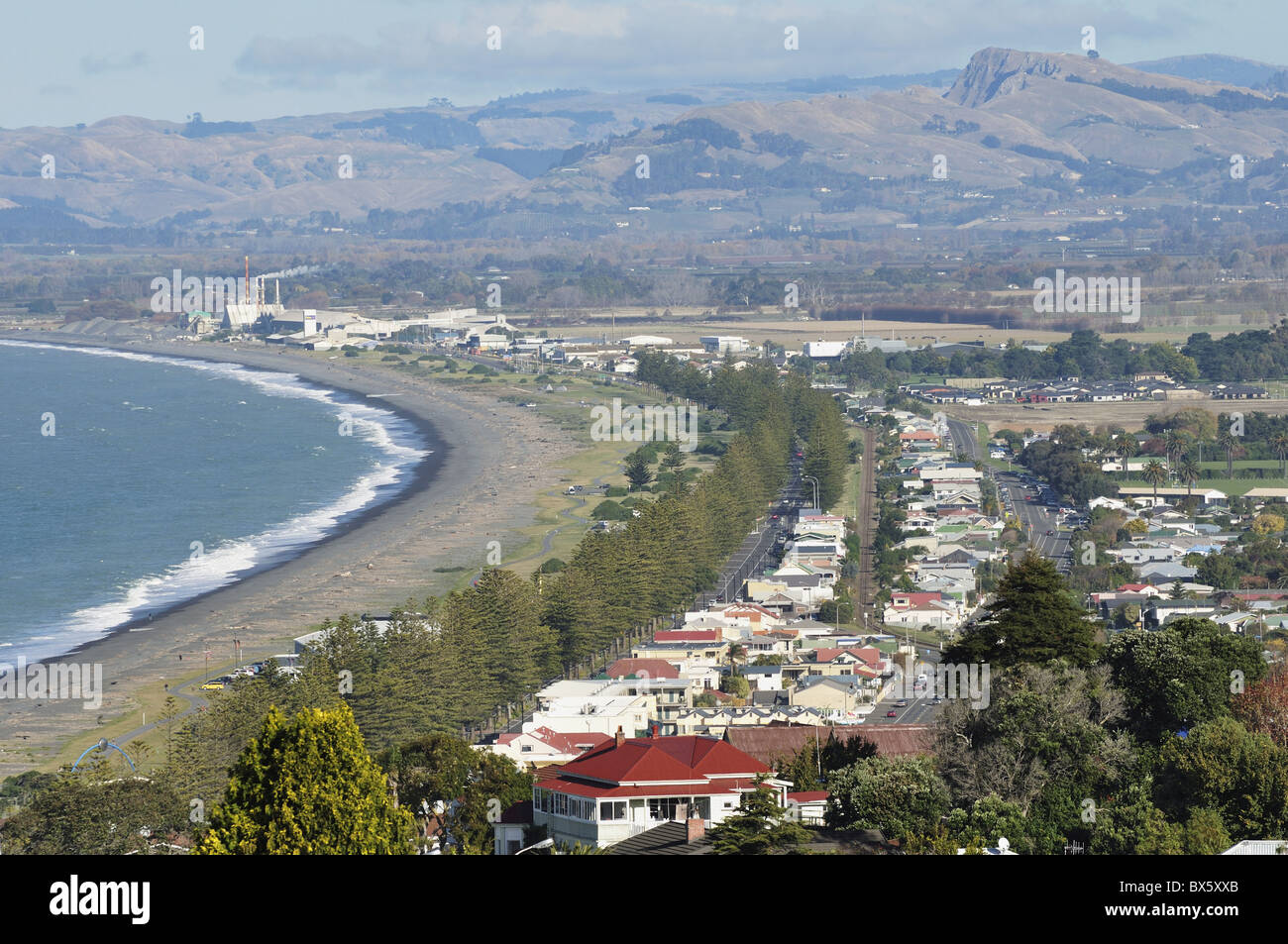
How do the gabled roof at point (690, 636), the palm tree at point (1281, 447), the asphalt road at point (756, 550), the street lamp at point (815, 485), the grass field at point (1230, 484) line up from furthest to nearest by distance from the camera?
1. the palm tree at point (1281, 447)
2. the grass field at point (1230, 484)
3. the street lamp at point (815, 485)
4. the asphalt road at point (756, 550)
5. the gabled roof at point (690, 636)

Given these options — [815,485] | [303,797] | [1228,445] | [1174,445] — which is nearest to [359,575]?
[815,485]

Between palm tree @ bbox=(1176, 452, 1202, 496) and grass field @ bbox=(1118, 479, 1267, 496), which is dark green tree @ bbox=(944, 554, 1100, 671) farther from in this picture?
grass field @ bbox=(1118, 479, 1267, 496)

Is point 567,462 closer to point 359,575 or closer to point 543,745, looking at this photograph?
point 359,575

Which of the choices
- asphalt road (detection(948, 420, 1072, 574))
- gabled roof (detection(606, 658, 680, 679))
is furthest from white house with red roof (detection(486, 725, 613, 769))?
asphalt road (detection(948, 420, 1072, 574))

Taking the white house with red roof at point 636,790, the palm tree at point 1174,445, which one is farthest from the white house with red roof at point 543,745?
the palm tree at point 1174,445

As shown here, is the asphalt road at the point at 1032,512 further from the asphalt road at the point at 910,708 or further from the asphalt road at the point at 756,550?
the asphalt road at the point at 910,708
